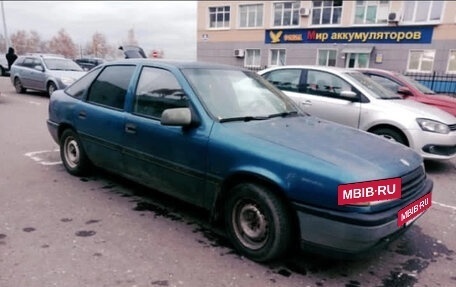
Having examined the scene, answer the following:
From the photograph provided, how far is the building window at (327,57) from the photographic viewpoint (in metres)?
27.7

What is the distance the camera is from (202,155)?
11.0ft

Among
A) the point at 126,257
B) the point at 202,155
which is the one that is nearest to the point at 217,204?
the point at 202,155

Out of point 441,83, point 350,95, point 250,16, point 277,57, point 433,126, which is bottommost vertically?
point 441,83

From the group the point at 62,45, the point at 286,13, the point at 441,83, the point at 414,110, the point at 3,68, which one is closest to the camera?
the point at 414,110

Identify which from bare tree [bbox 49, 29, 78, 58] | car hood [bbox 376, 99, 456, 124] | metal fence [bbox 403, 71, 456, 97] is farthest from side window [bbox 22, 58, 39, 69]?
bare tree [bbox 49, 29, 78, 58]

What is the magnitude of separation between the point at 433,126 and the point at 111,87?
4711 mm

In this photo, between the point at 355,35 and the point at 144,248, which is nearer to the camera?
the point at 144,248

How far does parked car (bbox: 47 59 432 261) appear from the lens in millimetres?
2730

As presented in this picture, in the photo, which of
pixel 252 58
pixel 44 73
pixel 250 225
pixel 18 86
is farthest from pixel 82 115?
pixel 252 58

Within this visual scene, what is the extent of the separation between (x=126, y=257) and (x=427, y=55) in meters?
26.0

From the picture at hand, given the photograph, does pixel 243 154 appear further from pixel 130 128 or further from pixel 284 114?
pixel 130 128

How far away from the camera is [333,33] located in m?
27.4

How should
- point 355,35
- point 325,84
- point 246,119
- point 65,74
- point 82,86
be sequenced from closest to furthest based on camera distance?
point 246,119 < point 82,86 < point 325,84 < point 65,74 < point 355,35

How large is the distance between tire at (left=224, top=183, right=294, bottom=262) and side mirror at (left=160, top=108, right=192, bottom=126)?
0.73 m
